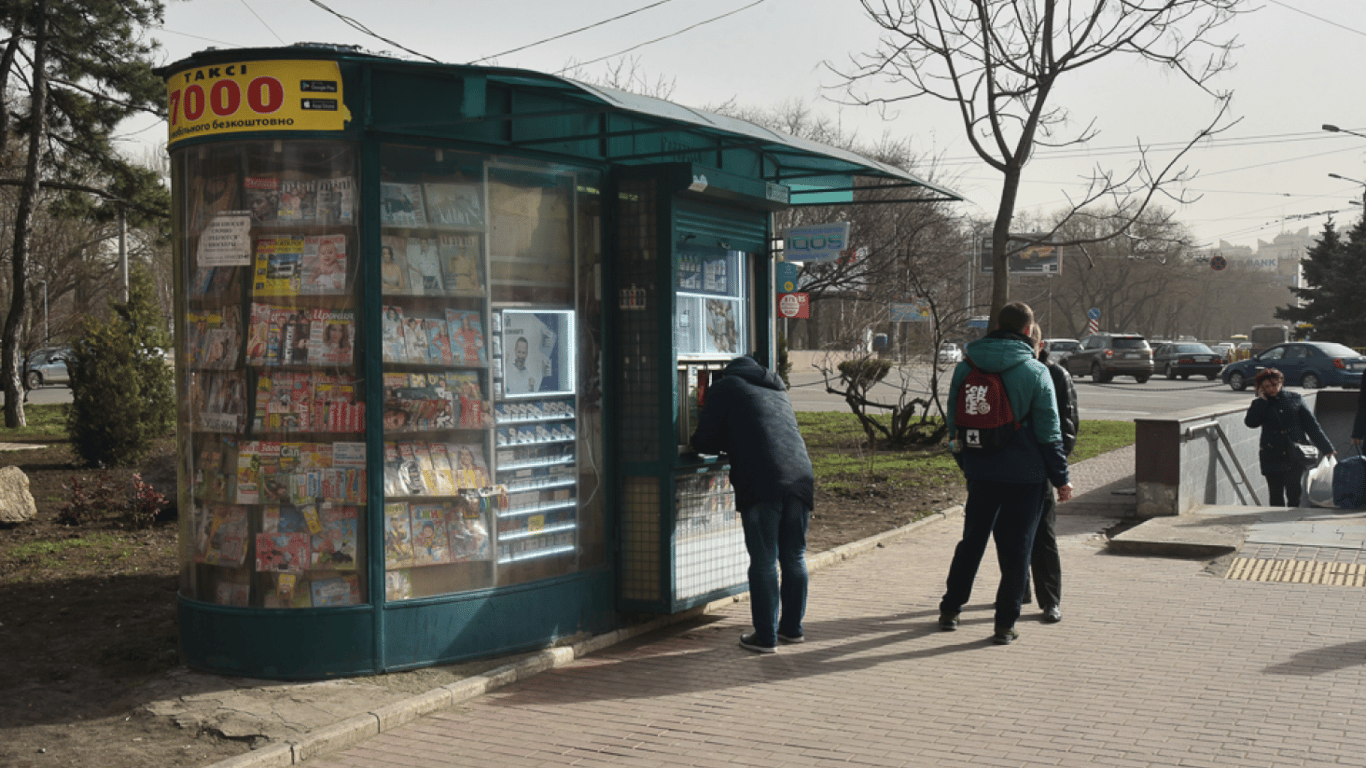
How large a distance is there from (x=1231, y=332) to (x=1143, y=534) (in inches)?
4703

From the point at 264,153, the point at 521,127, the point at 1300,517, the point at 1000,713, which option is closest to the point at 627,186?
the point at 521,127

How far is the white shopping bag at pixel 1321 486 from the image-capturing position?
40.7ft

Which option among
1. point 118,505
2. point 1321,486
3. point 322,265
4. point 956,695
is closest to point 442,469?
point 322,265

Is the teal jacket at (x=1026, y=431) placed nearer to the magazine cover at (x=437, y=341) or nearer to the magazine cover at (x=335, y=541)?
the magazine cover at (x=437, y=341)

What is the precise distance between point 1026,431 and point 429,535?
3464mm

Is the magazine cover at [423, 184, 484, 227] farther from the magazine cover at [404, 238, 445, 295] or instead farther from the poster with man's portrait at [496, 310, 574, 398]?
the poster with man's portrait at [496, 310, 574, 398]

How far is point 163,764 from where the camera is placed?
4898 millimetres

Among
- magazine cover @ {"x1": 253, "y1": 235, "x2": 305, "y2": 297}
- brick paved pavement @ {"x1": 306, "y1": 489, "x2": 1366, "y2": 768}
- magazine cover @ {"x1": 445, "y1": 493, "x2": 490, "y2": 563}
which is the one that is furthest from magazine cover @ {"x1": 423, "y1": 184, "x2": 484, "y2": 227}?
brick paved pavement @ {"x1": 306, "y1": 489, "x2": 1366, "y2": 768}

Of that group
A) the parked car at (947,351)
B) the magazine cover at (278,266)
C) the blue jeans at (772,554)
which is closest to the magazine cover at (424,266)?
the magazine cover at (278,266)

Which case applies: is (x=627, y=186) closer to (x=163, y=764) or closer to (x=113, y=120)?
(x=163, y=764)

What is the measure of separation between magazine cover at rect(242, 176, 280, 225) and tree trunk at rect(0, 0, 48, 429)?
16776 mm

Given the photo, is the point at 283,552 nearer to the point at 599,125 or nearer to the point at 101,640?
the point at 101,640

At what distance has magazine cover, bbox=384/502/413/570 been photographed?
6242mm

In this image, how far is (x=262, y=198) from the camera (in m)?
6.16
